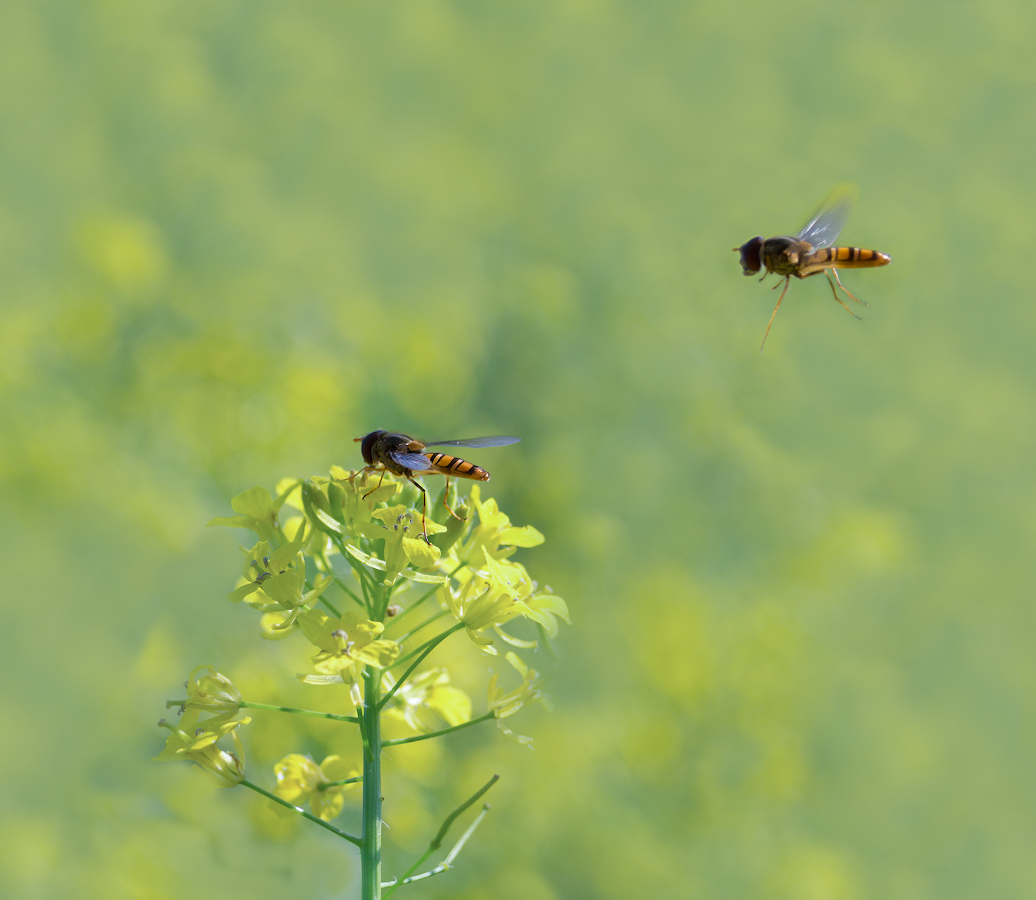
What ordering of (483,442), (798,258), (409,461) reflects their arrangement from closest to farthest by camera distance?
(409,461), (483,442), (798,258)

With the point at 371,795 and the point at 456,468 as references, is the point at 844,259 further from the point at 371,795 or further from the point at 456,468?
the point at 371,795

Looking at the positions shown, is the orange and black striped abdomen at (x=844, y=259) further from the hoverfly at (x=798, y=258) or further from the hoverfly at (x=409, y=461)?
the hoverfly at (x=409, y=461)

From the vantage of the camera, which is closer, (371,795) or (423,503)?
(371,795)

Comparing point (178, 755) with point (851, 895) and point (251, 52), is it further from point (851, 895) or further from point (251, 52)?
point (251, 52)

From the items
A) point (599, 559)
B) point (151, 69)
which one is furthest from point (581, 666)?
point (151, 69)

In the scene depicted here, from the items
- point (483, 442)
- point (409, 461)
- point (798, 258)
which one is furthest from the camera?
point (798, 258)

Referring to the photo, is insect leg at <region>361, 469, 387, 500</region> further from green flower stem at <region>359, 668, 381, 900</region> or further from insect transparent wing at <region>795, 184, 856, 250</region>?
insect transparent wing at <region>795, 184, 856, 250</region>

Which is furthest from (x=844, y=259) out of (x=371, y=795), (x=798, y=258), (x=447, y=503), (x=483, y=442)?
(x=371, y=795)

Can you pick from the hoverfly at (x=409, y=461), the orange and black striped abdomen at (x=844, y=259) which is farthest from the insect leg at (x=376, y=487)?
the orange and black striped abdomen at (x=844, y=259)
